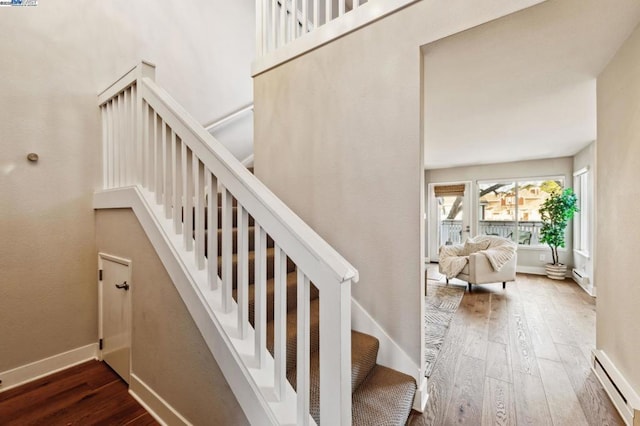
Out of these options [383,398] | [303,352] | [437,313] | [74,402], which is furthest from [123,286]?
[437,313]

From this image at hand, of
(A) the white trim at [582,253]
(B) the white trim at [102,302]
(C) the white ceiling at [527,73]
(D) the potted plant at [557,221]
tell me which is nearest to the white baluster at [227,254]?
(B) the white trim at [102,302]

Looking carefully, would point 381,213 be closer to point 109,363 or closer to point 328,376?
point 328,376

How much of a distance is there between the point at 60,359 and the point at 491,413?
3088mm

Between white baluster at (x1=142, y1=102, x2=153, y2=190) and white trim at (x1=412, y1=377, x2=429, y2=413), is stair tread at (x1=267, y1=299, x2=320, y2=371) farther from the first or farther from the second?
white baluster at (x1=142, y1=102, x2=153, y2=190)

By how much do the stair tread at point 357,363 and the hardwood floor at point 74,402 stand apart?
100 cm

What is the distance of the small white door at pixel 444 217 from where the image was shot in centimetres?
684

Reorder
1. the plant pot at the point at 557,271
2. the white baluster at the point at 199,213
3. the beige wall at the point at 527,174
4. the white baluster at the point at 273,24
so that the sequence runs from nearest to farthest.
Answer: the white baluster at the point at 199,213
the white baluster at the point at 273,24
the plant pot at the point at 557,271
the beige wall at the point at 527,174

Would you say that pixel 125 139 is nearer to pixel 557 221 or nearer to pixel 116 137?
pixel 116 137

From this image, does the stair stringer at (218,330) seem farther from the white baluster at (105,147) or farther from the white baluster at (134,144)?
the white baluster at (105,147)

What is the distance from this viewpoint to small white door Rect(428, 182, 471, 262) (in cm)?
684

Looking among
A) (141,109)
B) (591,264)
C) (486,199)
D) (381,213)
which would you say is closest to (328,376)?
(381,213)

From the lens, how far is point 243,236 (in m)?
1.25

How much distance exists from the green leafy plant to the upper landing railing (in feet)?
16.3

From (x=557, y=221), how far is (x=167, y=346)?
6227 mm
